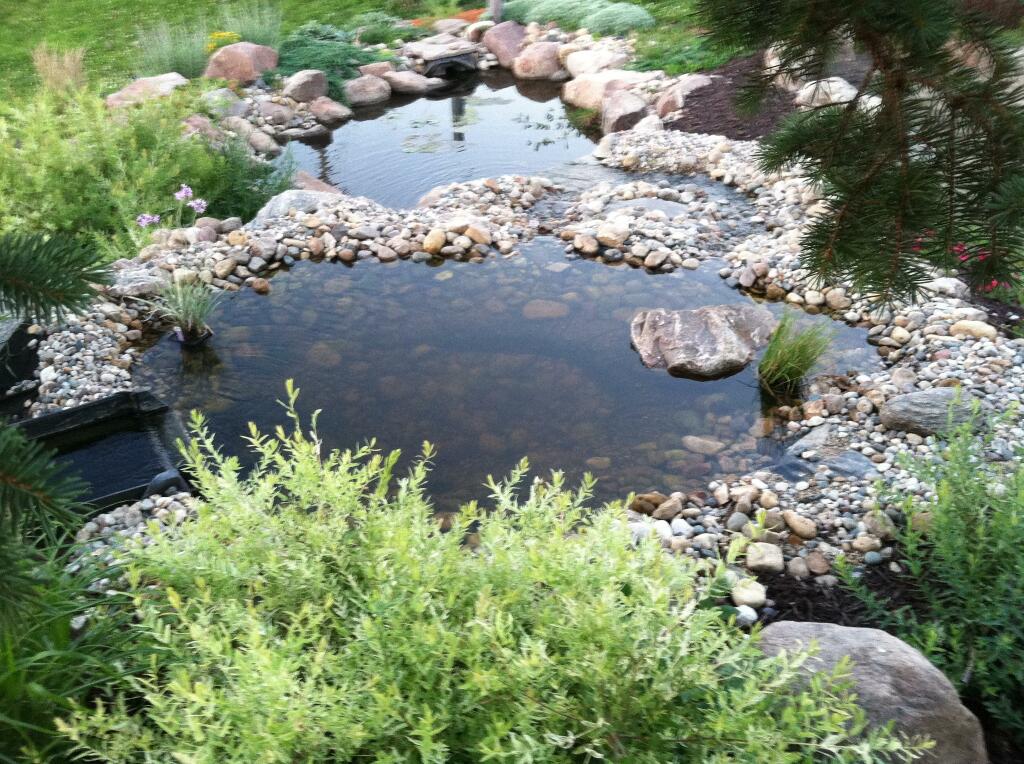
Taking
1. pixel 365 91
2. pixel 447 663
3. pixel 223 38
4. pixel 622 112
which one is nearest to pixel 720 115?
pixel 622 112

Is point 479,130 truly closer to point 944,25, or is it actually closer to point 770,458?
point 770,458

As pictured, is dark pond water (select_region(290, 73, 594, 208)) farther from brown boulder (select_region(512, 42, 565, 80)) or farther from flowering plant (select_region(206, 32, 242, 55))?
flowering plant (select_region(206, 32, 242, 55))

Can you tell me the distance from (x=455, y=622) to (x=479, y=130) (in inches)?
328

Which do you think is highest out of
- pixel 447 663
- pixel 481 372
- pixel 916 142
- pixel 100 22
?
pixel 916 142

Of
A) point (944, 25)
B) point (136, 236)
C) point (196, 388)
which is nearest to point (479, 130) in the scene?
point (136, 236)

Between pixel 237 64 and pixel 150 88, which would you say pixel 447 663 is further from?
pixel 237 64

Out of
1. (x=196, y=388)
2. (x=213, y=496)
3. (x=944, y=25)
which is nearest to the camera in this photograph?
(x=944, y=25)

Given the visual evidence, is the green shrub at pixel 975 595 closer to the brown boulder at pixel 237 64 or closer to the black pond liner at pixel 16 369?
the black pond liner at pixel 16 369

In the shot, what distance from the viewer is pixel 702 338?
16.5 ft

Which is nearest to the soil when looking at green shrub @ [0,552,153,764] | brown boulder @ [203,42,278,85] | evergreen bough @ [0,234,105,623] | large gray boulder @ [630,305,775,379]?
large gray boulder @ [630,305,775,379]

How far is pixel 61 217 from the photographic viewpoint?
5.75 meters

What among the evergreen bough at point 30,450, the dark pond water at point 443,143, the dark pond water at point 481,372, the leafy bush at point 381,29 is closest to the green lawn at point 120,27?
the leafy bush at point 381,29

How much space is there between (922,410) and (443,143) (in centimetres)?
636

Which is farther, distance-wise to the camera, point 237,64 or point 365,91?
point 365,91
